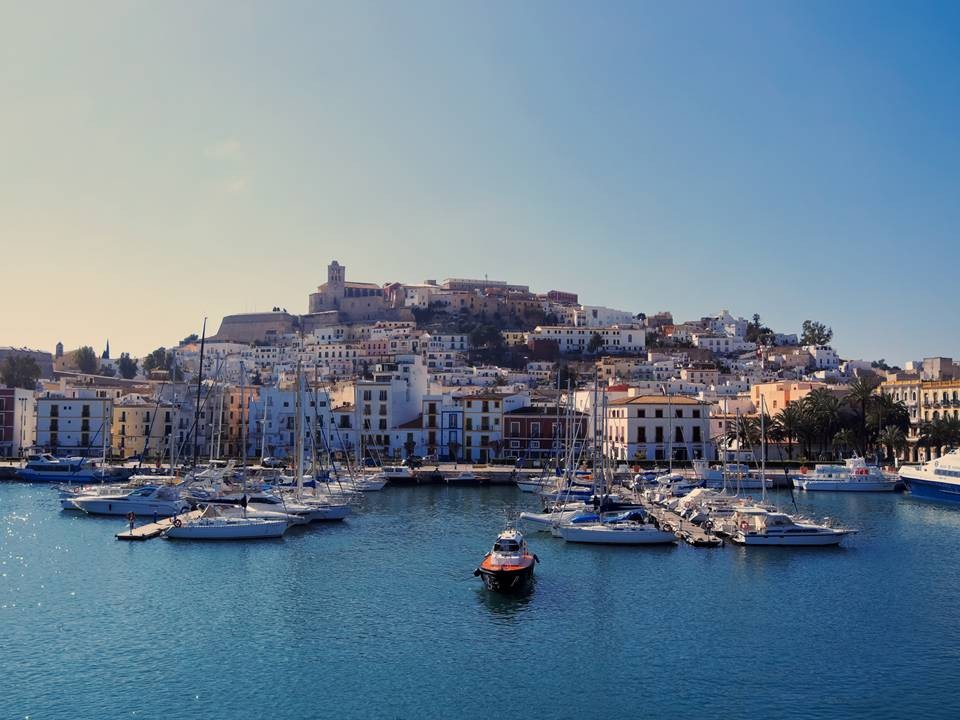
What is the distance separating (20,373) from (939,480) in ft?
307

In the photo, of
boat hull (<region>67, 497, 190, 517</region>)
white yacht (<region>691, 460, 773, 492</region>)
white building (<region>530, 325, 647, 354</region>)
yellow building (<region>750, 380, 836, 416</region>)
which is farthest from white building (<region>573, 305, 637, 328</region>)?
boat hull (<region>67, 497, 190, 517</region>)

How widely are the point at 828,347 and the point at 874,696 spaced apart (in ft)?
407

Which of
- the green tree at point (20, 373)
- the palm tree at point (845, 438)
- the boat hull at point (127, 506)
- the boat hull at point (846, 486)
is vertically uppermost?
the green tree at point (20, 373)

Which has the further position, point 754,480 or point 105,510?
point 754,480

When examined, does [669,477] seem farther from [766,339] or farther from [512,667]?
[766,339]

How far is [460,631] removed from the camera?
25984 millimetres

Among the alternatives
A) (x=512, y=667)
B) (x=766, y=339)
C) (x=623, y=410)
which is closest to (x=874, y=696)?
(x=512, y=667)

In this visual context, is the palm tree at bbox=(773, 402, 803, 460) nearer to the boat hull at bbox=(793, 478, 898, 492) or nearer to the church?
the boat hull at bbox=(793, 478, 898, 492)

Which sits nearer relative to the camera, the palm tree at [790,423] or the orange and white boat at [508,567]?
the orange and white boat at [508,567]

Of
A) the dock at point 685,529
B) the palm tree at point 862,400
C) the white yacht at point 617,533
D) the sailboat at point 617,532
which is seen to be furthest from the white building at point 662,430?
the white yacht at point 617,533

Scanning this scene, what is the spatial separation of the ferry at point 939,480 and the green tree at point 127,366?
117m

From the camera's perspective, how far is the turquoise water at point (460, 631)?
20906 mm

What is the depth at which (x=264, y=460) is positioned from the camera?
235ft

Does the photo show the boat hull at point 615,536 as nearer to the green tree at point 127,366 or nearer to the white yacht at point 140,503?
the white yacht at point 140,503
